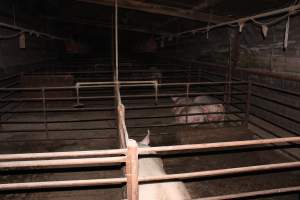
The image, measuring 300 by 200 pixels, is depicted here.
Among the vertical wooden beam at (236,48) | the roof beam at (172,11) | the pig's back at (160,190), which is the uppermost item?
the roof beam at (172,11)

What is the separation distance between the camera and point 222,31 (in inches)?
350

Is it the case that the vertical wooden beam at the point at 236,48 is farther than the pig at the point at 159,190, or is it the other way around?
the vertical wooden beam at the point at 236,48

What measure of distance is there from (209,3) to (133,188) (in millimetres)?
5547

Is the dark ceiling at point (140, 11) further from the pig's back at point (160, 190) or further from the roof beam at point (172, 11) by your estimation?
the pig's back at point (160, 190)

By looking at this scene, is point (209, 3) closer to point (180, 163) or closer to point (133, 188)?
point (180, 163)

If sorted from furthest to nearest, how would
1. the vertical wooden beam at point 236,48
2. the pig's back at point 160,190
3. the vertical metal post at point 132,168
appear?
the vertical wooden beam at point 236,48, the pig's back at point 160,190, the vertical metal post at point 132,168

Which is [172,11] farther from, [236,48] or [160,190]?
[160,190]

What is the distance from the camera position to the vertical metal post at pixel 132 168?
2033mm

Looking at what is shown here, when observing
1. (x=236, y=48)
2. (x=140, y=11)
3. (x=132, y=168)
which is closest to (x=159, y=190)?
(x=132, y=168)

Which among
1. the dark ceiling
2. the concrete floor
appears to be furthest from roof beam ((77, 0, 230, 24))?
the concrete floor

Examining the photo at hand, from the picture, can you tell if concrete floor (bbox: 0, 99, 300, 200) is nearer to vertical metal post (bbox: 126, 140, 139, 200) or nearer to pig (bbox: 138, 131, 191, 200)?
pig (bbox: 138, 131, 191, 200)

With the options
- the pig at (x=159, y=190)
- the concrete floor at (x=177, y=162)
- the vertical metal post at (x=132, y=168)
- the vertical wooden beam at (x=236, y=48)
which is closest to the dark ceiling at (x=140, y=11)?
the vertical wooden beam at (x=236, y=48)

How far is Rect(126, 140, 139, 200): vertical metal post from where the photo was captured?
2033 millimetres

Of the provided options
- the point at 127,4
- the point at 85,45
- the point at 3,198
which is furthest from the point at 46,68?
the point at 3,198
